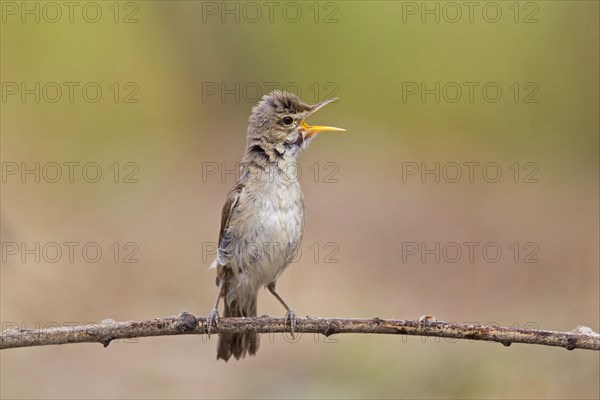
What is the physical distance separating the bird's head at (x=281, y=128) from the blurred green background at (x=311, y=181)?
2082 millimetres

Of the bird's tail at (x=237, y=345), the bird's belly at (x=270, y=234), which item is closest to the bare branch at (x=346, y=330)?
the bird's belly at (x=270, y=234)

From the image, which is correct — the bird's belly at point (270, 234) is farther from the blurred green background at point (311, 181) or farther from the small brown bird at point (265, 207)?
the blurred green background at point (311, 181)

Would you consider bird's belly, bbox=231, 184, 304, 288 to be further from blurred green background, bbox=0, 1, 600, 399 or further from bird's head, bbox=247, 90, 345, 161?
blurred green background, bbox=0, 1, 600, 399

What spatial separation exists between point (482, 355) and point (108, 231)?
221 inches

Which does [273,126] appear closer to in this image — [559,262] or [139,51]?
[559,262]

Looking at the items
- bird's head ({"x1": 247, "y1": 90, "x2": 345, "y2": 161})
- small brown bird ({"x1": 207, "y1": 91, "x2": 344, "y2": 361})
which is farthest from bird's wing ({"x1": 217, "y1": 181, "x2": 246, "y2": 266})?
bird's head ({"x1": 247, "y1": 90, "x2": 345, "y2": 161})

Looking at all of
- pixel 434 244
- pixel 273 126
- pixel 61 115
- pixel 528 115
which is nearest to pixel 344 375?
pixel 273 126

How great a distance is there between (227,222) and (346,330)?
5.75 ft

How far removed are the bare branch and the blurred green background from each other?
9.04 ft

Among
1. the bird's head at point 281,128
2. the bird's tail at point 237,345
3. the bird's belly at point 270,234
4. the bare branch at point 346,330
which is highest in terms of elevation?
the bird's head at point 281,128

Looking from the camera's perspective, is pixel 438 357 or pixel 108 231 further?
pixel 108 231

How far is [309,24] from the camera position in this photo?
41.2 feet

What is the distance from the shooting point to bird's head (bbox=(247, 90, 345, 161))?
19.3 ft

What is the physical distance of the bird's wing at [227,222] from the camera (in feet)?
19.2
